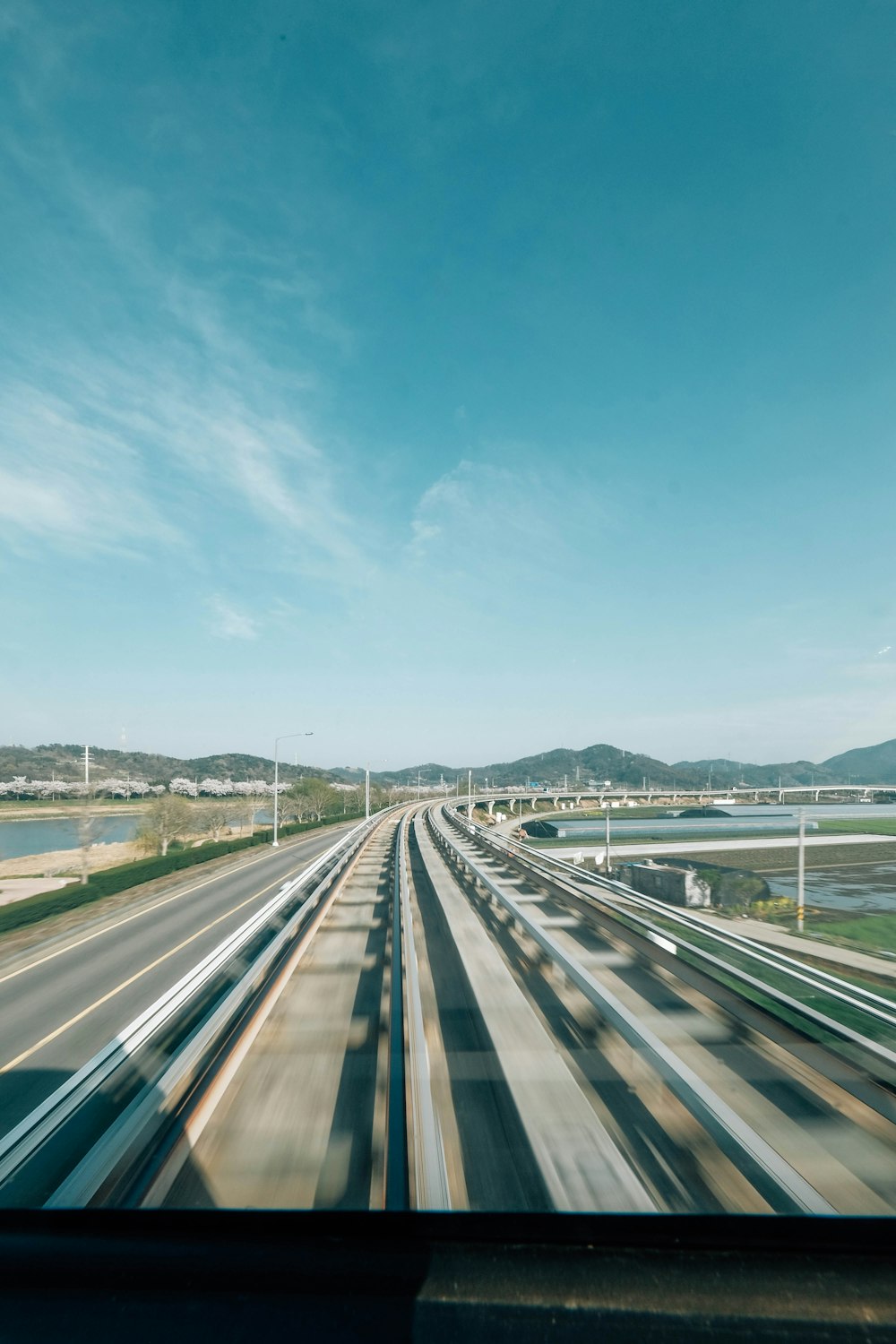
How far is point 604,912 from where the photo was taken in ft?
37.7


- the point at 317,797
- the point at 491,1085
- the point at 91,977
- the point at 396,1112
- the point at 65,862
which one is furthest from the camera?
the point at 317,797

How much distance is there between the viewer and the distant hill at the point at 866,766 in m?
24.0

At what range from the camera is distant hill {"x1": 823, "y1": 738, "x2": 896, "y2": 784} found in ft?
78.8

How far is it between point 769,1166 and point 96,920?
799 inches

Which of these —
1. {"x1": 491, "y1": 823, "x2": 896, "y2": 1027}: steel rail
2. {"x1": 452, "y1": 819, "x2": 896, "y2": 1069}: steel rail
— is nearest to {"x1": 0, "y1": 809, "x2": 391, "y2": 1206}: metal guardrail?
{"x1": 452, "y1": 819, "x2": 896, "y2": 1069}: steel rail

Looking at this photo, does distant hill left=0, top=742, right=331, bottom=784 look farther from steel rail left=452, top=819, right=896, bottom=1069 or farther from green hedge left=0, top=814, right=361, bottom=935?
steel rail left=452, top=819, right=896, bottom=1069

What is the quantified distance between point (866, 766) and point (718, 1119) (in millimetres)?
29610

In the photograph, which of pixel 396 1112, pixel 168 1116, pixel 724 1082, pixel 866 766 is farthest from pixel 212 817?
pixel 724 1082

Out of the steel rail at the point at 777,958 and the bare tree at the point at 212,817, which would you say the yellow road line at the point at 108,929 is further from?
the bare tree at the point at 212,817

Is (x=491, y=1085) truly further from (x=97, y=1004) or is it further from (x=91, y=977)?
(x=91, y=977)

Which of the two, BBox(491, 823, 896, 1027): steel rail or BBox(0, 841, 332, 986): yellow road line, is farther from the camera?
BBox(0, 841, 332, 986): yellow road line

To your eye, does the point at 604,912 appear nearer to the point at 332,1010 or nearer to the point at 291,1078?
the point at 332,1010

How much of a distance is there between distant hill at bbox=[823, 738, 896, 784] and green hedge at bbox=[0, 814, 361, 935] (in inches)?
1191

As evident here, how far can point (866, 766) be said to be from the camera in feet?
89.5
